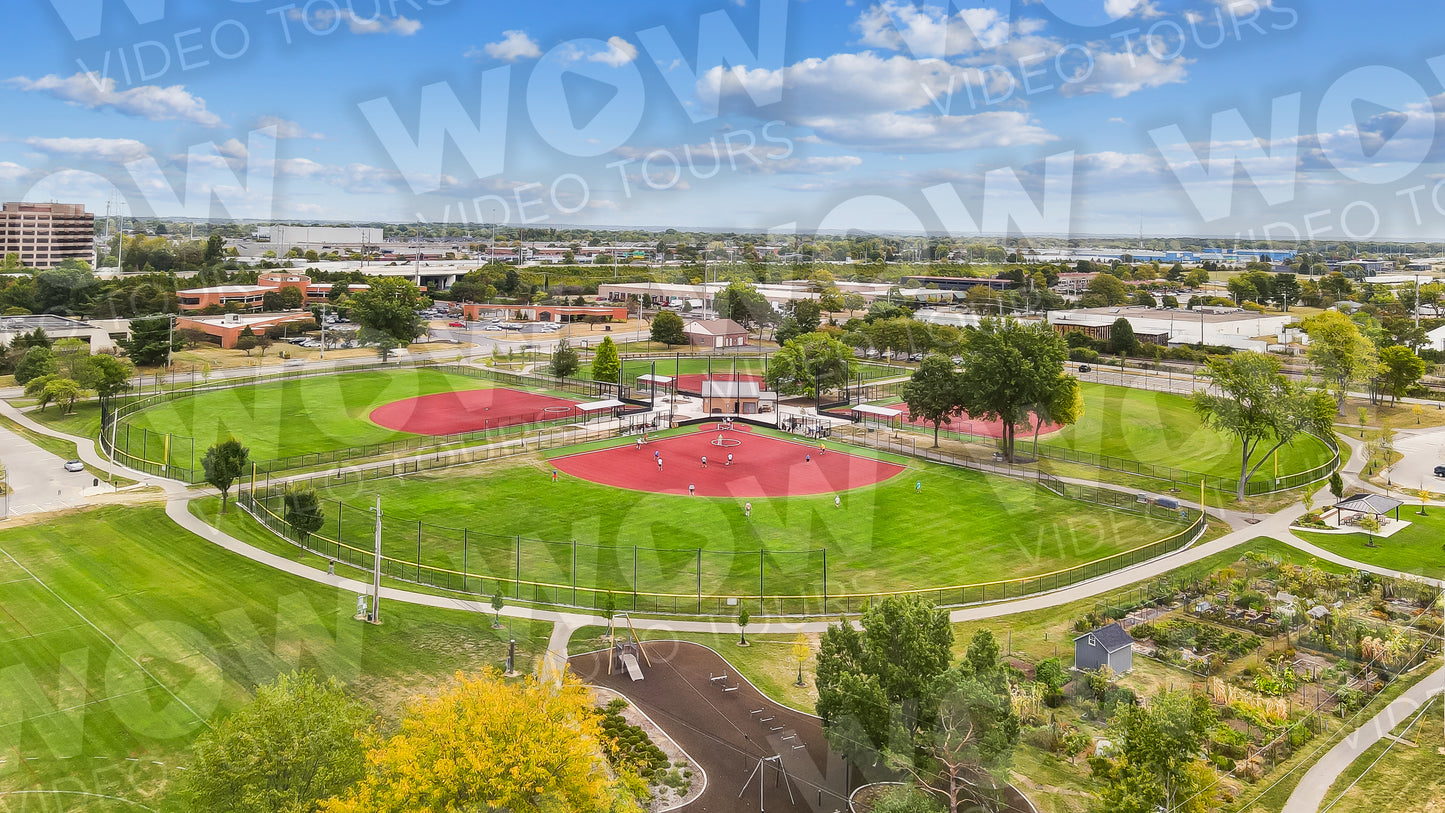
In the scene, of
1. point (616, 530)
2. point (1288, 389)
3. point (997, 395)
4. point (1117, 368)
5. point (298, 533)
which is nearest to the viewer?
point (298, 533)

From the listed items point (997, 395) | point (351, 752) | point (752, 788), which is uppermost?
point (997, 395)

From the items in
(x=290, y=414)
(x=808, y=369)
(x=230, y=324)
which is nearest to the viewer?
(x=290, y=414)

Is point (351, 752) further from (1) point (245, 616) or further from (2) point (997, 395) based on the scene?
(2) point (997, 395)

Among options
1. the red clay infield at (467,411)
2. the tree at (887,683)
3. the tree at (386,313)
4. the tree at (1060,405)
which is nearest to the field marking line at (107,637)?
the tree at (887,683)

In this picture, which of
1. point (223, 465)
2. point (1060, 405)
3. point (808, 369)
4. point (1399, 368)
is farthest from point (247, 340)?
point (1399, 368)

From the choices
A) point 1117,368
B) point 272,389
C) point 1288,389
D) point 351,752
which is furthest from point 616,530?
point 1117,368

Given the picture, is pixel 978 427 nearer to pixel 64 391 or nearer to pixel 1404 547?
pixel 1404 547

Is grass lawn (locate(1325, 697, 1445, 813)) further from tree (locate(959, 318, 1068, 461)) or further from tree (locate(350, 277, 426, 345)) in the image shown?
tree (locate(350, 277, 426, 345))
